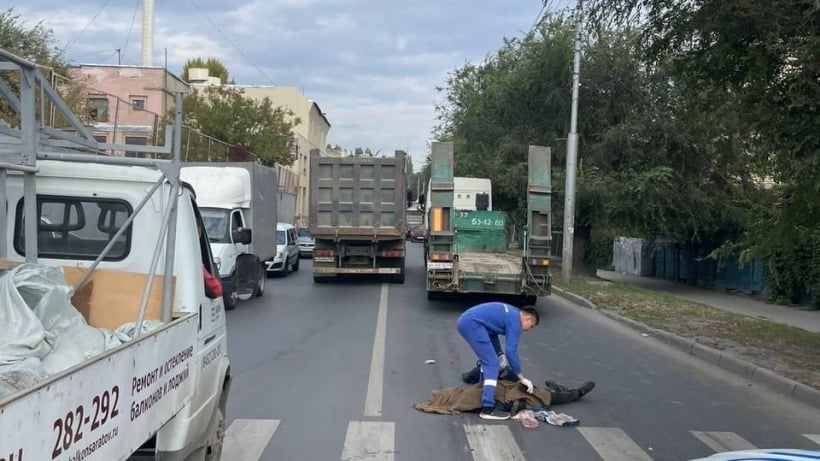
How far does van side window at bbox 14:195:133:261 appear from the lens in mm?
4477

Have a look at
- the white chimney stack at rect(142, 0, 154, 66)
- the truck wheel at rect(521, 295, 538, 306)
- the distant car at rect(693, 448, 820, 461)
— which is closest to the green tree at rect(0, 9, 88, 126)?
the truck wheel at rect(521, 295, 538, 306)

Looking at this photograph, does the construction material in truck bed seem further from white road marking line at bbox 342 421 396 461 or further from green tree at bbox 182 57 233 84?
green tree at bbox 182 57 233 84

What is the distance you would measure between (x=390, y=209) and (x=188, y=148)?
1144 centimetres

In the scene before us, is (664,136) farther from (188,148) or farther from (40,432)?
(40,432)

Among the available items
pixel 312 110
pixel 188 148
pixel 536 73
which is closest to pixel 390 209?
pixel 536 73

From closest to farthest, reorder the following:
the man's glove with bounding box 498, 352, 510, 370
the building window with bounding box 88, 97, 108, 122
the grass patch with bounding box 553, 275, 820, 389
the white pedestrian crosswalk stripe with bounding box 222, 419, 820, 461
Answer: the white pedestrian crosswalk stripe with bounding box 222, 419, 820, 461
the man's glove with bounding box 498, 352, 510, 370
the grass patch with bounding box 553, 275, 820, 389
the building window with bounding box 88, 97, 108, 122

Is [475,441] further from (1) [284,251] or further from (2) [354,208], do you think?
(1) [284,251]

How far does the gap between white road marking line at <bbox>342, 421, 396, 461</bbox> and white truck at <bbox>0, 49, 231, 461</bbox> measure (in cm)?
132

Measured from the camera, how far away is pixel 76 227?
458 cm

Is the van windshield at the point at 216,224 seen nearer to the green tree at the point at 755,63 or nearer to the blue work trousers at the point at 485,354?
the blue work trousers at the point at 485,354

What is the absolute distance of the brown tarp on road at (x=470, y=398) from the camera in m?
7.66

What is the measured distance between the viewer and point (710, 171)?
86.7ft

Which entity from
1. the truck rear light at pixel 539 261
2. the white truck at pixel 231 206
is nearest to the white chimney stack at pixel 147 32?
the white truck at pixel 231 206

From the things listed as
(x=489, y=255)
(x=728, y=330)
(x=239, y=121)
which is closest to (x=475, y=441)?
(x=728, y=330)
